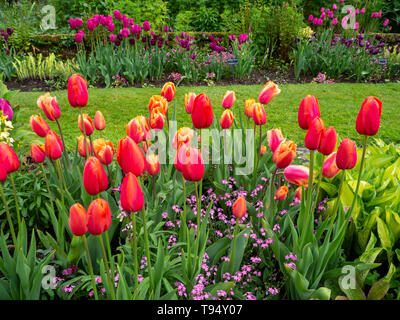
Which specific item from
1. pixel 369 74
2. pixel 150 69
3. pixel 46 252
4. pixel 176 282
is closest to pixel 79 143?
pixel 46 252

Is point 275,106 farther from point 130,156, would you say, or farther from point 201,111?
point 130,156

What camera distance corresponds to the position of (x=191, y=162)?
4.49 feet

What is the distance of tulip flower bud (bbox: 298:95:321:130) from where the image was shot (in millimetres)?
1559

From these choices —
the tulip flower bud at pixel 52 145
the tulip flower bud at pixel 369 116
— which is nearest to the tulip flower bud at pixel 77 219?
the tulip flower bud at pixel 52 145

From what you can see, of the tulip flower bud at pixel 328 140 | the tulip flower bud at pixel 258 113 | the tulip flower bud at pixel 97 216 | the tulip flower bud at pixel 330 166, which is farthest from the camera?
the tulip flower bud at pixel 258 113

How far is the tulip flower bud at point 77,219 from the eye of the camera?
115cm

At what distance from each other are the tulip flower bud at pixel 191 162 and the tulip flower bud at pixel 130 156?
0.16 meters

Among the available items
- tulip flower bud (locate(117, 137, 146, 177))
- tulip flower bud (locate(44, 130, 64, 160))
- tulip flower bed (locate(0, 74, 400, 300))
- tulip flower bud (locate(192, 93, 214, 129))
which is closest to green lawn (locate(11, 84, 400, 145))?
tulip flower bed (locate(0, 74, 400, 300))

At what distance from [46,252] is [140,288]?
2.09 ft

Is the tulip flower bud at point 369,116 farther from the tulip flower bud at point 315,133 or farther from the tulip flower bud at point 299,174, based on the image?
the tulip flower bud at point 299,174

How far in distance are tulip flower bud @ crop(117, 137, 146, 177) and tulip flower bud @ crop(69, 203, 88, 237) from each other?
0.68 feet

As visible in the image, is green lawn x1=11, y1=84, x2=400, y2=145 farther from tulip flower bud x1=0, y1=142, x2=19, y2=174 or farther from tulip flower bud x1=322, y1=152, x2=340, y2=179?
tulip flower bud x1=0, y1=142, x2=19, y2=174
